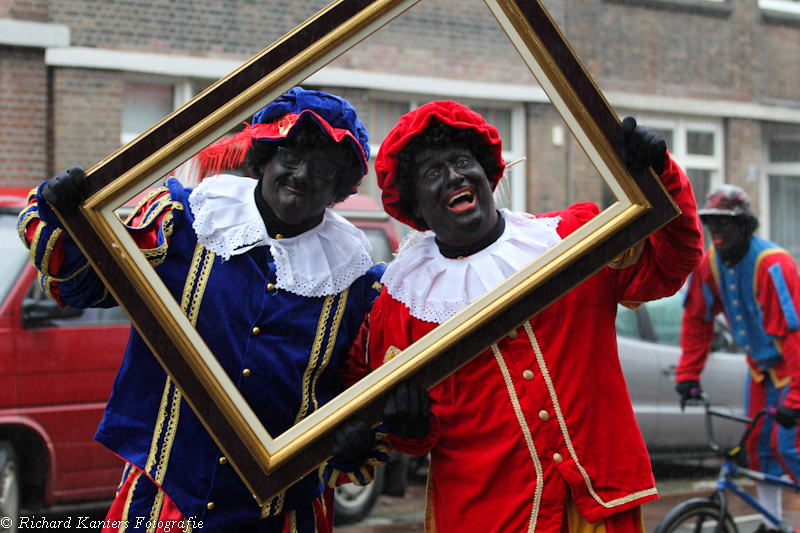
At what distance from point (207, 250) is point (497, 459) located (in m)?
0.97

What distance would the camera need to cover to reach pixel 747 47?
5391 millimetres

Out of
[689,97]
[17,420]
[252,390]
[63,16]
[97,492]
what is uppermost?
[63,16]

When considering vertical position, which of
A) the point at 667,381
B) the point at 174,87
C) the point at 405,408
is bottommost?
the point at 667,381

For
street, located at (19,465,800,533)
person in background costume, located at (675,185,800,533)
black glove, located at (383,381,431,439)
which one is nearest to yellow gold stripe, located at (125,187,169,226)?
black glove, located at (383,381,431,439)

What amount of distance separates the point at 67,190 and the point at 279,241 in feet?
1.92

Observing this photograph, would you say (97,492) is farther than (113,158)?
Yes

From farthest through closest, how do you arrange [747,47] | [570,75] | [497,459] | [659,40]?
[747,47] → [659,40] → [497,459] → [570,75]

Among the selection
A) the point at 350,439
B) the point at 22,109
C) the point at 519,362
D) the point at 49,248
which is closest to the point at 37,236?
the point at 49,248

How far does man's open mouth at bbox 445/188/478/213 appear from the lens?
6.28ft

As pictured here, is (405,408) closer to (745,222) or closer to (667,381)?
(745,222)

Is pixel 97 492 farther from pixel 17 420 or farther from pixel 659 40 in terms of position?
pixel 659 40

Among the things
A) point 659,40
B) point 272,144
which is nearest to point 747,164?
point 659,40

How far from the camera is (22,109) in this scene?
7.03 meters

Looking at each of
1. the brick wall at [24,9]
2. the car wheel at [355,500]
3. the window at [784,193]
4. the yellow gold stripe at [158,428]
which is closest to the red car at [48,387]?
the car wheel at [355,500]
